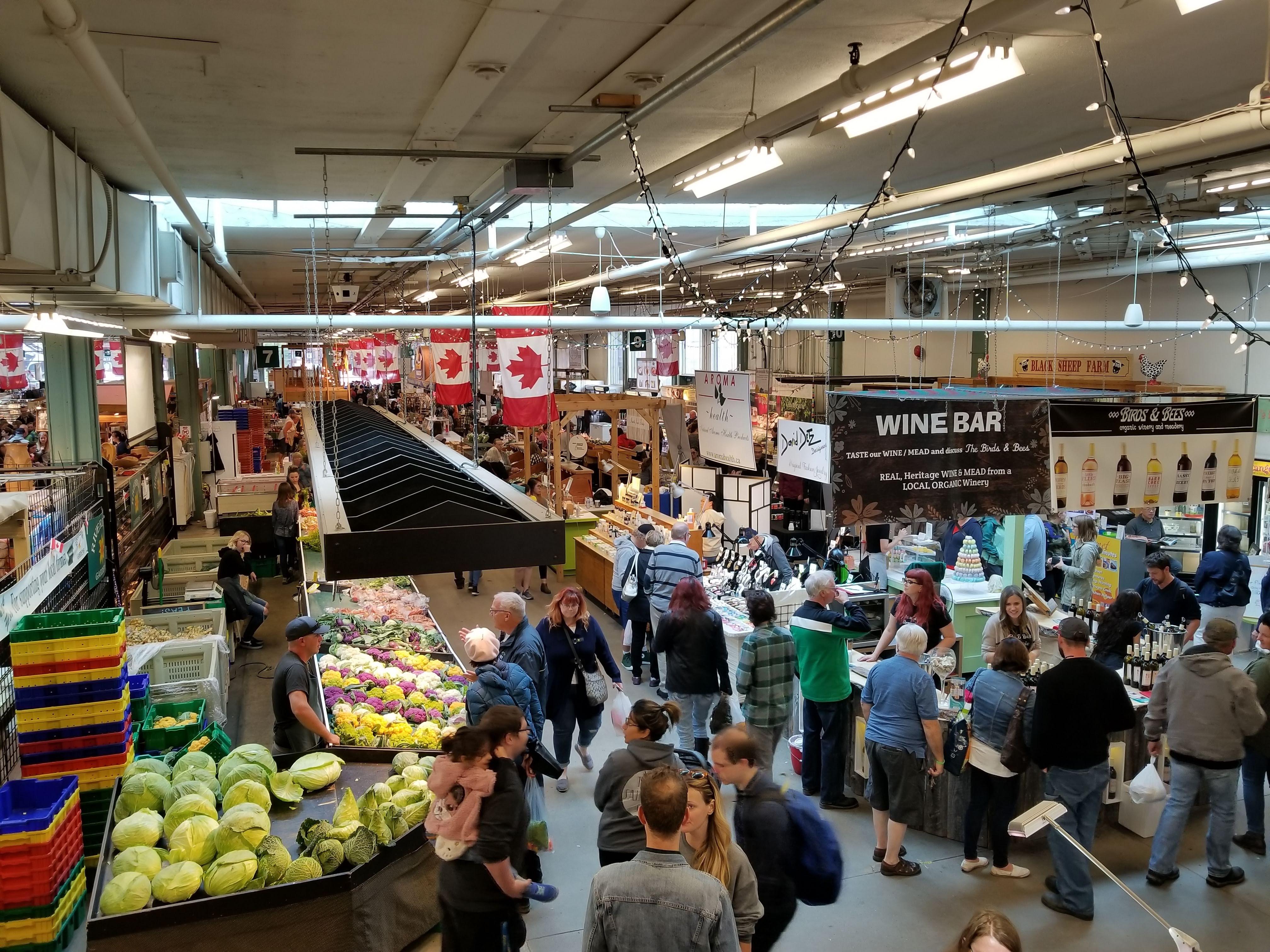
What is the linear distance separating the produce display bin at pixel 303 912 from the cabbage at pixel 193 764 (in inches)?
11.3

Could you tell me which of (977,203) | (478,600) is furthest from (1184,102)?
(478,600)

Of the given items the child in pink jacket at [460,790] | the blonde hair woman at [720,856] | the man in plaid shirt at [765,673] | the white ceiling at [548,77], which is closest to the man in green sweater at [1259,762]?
the man in plaid shirt at [765,673]

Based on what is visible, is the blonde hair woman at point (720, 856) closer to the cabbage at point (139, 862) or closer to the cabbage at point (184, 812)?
the cabbage at point (139, 862)

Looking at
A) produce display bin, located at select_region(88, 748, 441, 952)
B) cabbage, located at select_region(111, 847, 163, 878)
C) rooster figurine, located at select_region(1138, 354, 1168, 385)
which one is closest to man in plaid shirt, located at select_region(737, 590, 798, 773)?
produce display bin, located at select_region(88, 748, 441, 952)

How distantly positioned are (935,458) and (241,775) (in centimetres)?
426

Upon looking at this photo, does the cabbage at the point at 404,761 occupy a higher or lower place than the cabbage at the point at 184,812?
lower

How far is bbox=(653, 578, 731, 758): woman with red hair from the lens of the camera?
633cm

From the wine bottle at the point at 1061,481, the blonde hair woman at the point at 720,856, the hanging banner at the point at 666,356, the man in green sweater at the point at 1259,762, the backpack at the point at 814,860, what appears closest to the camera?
the blonde hair woman at the point at 720,856

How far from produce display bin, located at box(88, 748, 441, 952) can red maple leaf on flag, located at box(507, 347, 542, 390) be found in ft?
17.1

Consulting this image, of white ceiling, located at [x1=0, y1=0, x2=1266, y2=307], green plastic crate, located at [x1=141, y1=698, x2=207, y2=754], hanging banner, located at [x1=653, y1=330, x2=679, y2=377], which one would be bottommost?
green plastic crate, located at [x1=141, y1=698, x2=207, y2=754]

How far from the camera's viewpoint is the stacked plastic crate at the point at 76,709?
16.6 feet

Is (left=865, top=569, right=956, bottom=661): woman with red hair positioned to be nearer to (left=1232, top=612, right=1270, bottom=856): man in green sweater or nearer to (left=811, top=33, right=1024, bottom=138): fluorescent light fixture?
(left=1232, top=612, right=1270, bottom=856): man in green sweater

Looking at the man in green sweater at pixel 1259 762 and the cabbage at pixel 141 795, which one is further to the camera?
the man in green sweater at pixel 1259 762

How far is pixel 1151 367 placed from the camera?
1487 cm
